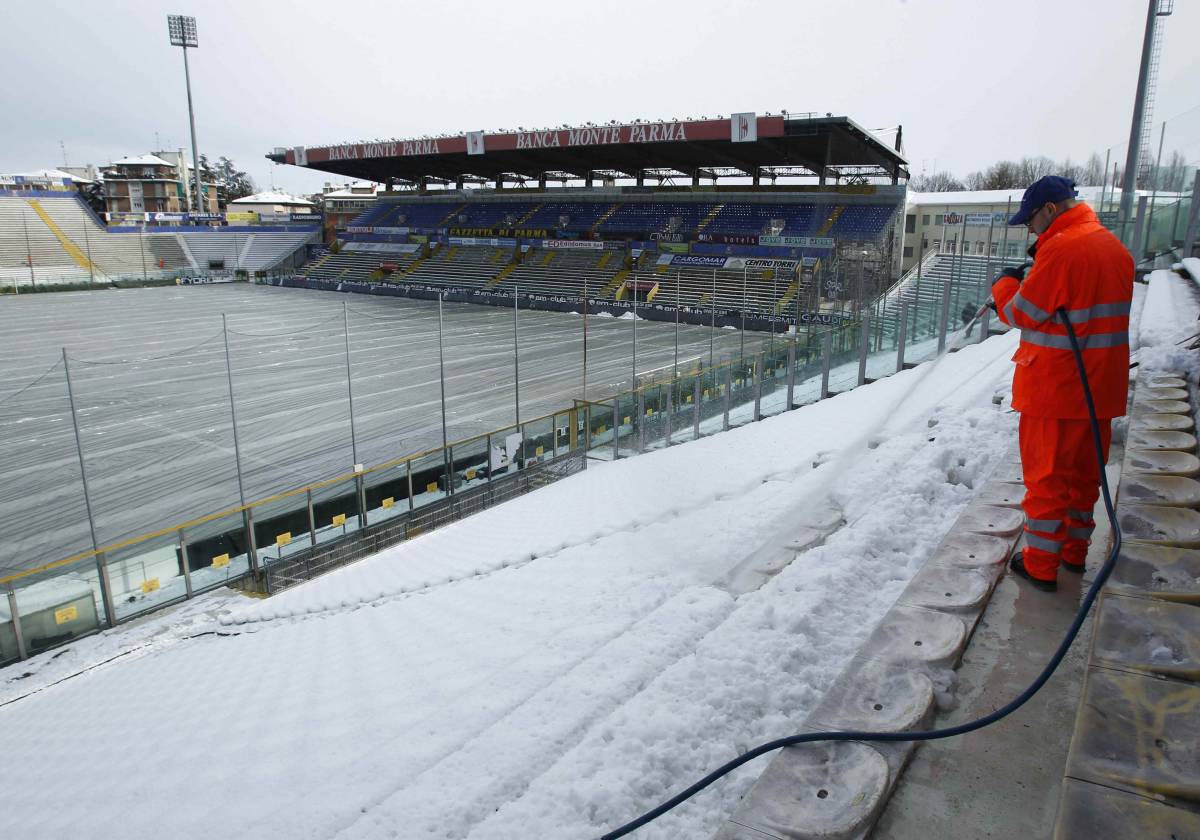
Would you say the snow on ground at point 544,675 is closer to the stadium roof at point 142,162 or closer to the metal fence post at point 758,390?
the metal fence post at point 758,390

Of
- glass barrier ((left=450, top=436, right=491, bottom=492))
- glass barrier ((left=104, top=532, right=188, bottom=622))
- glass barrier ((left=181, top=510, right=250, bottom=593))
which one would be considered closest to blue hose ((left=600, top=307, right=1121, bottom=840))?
glass barrier ((left=104, top=532, right=188, bottom=622))

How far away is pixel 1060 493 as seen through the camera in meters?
2.93

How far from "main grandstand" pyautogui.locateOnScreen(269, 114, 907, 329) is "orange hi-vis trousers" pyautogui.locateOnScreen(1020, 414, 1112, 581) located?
83.8 ft

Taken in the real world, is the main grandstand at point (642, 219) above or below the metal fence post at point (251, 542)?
above

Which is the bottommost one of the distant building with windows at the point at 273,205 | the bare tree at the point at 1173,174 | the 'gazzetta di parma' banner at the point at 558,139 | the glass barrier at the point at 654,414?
the glass barrier at the point at 654,414

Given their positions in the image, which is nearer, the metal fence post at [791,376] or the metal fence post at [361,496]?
the metal fence post at [791,376]

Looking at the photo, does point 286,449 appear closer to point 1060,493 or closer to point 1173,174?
point 1060,493

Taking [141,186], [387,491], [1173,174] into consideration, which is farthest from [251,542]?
[141,186]

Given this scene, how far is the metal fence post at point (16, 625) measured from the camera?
9.18 metres

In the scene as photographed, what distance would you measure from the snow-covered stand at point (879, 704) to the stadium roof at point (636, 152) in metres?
31.6

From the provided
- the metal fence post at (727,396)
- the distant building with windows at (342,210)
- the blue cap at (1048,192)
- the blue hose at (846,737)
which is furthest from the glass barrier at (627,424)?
the distant building with windows at (342,210)

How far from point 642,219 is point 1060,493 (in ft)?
146

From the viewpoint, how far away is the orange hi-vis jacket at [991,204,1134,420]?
112 inches

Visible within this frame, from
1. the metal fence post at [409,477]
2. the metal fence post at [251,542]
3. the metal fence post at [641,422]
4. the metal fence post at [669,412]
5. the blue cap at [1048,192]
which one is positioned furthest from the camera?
the metal fence post at [641,422]
